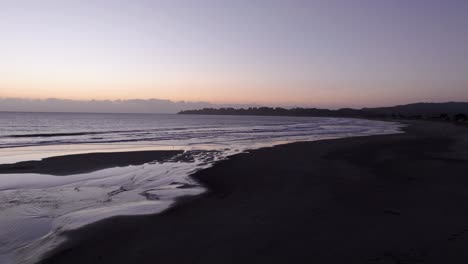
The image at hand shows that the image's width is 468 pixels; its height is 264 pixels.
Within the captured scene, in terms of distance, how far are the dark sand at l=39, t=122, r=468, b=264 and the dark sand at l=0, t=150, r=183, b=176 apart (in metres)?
6.55

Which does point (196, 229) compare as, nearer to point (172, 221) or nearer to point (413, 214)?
point (172, 221)

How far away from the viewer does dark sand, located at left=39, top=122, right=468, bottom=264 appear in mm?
5668

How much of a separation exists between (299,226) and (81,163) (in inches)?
520

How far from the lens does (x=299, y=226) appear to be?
7.15 meters

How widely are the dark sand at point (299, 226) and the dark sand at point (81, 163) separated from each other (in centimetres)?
655

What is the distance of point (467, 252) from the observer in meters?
5.61

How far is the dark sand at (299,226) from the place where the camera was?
5.67m

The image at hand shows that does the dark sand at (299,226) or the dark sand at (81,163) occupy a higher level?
the dark sand at (299,226)

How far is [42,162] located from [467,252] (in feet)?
57.4

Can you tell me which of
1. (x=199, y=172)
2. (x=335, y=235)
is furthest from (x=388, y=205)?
(x=199, y=172)

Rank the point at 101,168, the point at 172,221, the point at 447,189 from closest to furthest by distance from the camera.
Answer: the point at 172,221
the point at 447,189
the point at 101,168

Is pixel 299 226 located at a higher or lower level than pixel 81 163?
higher

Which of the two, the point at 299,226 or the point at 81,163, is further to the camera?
the point at 81,163

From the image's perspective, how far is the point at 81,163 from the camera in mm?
17141
